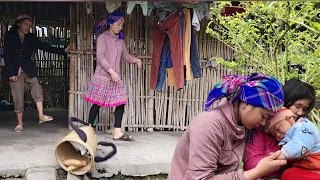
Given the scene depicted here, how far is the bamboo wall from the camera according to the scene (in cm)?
626

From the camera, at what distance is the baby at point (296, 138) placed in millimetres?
2182

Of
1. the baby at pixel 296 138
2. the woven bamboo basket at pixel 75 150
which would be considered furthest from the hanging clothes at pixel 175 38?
the baby at pixel 296 138

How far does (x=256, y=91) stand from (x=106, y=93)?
3896 millimetres

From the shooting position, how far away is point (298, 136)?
2217 mm

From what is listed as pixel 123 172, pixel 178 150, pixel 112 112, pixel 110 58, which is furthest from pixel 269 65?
pixel 112 112

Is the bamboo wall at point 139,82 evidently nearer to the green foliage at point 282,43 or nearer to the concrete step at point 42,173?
the concrete step at point 42,173

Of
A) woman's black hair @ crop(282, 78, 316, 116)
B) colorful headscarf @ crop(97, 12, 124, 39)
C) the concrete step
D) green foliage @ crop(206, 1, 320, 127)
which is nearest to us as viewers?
woman's black hair @ crop(282, 78, 316, 116)

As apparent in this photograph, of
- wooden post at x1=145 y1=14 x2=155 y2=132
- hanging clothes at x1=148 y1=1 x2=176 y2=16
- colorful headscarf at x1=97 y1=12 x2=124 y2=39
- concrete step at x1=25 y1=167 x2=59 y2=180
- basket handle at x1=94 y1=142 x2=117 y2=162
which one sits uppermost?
hanging clothes at x1=148 y1=1 x2=176 y2=16

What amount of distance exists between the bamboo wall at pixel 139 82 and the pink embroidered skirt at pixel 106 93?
0.65 m

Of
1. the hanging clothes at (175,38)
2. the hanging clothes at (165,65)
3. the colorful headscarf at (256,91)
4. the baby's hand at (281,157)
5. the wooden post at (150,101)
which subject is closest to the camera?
the colorful headscarf at (256,91)

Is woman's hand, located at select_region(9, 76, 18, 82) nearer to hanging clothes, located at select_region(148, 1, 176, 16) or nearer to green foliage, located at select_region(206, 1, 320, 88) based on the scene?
hanging clothes, located at select_region(148, 1, 176, 16)

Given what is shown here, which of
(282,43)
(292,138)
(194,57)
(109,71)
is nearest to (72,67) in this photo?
(109,71)

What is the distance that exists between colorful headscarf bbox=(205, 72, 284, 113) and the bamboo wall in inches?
171

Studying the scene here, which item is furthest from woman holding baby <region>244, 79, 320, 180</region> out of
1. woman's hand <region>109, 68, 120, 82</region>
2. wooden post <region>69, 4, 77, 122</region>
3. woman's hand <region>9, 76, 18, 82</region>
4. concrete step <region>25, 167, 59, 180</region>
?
woman's hand <region>9, 76, 18, 82</region>
